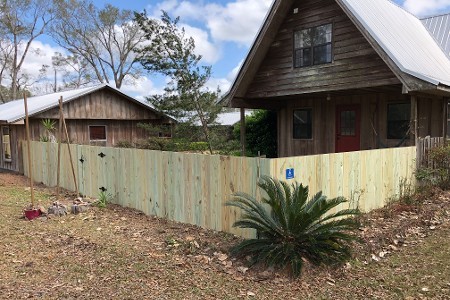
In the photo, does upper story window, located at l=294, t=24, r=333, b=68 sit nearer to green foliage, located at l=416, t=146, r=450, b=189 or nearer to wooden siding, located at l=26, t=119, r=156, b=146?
green foliage, located at l=416, t=146, r=450, b=189

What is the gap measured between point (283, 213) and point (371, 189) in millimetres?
3309

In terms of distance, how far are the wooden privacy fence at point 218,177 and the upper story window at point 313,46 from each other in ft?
14.3

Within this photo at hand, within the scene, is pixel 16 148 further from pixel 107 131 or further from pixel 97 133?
pixel 107 131

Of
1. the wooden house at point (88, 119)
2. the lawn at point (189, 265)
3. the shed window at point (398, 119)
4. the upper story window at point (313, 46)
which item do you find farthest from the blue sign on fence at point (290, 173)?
the wooden house at point (88, 119)

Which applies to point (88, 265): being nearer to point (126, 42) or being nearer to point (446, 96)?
point (446, 96)

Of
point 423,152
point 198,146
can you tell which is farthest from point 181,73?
point 423,152

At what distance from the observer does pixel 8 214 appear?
7820mm

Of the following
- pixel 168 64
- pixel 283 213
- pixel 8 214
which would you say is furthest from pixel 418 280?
pixel 168 64

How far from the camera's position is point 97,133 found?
1897 centimetres

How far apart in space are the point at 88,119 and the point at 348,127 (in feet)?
40.6

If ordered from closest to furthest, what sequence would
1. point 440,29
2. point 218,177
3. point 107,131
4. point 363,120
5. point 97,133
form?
point 218,177
point 363,120
point 440,29
point 97,133
point 107,131

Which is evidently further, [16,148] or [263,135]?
[16,148]

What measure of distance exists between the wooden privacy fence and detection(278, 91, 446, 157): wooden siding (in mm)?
3230

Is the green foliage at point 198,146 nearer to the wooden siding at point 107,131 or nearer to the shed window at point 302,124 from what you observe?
the wooden siding at point 107,131
